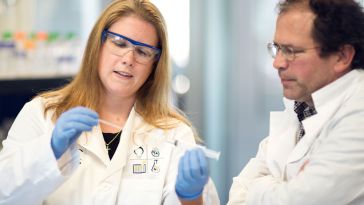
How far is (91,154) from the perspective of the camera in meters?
1.89

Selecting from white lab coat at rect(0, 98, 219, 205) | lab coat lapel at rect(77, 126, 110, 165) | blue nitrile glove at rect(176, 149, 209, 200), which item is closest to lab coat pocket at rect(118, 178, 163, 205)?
white lab coat at rect(0, 98, 219, 205)

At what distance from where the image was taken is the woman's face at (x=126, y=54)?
194 centimetres

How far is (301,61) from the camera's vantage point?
1606 millimetres

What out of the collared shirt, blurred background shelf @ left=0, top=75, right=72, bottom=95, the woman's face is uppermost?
the woman's face

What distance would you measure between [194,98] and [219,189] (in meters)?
0.68

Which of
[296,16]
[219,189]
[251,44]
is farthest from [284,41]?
[219,189]

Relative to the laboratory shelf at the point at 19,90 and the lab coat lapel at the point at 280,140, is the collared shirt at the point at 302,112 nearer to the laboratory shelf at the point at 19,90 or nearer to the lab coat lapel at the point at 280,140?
the lab coat lapel at the point at 280,140

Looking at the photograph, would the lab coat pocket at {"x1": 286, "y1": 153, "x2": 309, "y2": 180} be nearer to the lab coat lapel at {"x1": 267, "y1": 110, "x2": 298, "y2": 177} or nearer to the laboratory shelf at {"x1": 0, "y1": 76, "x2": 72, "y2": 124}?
the lab coat lapel at {"x1": 267, "y1": 110, "x2": 298, "y2": 177}

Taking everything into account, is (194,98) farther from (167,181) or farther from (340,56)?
(340,56)

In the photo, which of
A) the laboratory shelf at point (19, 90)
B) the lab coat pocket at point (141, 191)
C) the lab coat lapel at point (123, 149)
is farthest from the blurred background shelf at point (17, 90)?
the lab coat pocket at point (141, 191)

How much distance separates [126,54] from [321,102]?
0.73m

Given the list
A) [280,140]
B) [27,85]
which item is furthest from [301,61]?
[27,85]

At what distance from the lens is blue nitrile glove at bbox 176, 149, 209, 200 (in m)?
1.60

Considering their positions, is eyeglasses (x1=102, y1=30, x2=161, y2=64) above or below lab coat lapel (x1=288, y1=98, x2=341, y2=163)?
above
